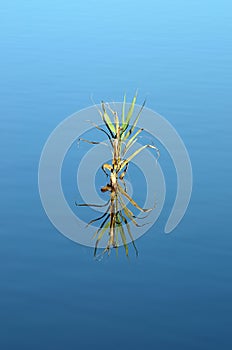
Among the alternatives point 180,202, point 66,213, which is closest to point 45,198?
point 66,213

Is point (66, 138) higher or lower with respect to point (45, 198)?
higher

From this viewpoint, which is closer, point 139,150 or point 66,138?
point 139,150

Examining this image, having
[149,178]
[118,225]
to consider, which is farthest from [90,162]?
[118,225]

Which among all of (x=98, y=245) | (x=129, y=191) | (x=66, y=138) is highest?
(x=66, y=138)

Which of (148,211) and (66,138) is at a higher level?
(66,138)

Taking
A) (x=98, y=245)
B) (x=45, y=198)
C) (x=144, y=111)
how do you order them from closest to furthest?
1. (x=98, y=245)
2. (x=45, y=198)
3. (x=144, y=111)

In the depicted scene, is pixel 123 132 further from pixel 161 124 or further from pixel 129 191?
pixel 161 124

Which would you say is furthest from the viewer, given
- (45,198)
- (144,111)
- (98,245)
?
(144,111)

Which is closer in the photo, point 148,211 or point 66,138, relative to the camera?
point 148,211

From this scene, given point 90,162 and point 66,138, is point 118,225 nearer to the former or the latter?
point 90,162
